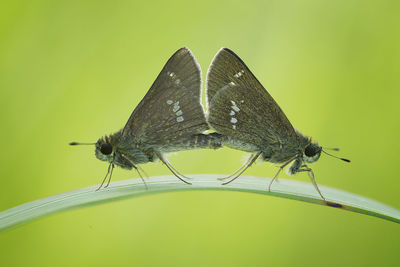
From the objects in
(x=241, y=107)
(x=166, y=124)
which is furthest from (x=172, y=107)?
(x=241, y=107)

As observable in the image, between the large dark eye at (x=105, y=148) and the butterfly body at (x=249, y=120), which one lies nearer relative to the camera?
the large dark eye at (x=105, y=148)

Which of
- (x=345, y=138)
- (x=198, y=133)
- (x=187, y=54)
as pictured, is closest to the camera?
(x=187, y=54)

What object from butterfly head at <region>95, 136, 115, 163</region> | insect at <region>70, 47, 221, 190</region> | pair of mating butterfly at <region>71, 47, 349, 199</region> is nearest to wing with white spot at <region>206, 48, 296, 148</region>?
pair of mating butterfly at <region>71, 47, 349, 199</region>

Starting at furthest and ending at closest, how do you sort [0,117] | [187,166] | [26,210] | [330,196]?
[187,166] → [0,117] → [330,196] → [26,210]

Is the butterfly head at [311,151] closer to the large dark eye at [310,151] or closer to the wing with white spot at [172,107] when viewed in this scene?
the large dark eye at [310,151]

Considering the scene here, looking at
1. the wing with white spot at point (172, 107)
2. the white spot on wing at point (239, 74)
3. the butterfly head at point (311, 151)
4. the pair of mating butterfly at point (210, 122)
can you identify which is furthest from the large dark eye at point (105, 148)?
the butterfly head at point (311, 151)

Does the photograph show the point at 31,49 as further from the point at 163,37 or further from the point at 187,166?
the point at 187,166

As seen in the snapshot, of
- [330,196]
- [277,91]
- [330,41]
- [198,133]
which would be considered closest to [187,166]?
[198,133]
